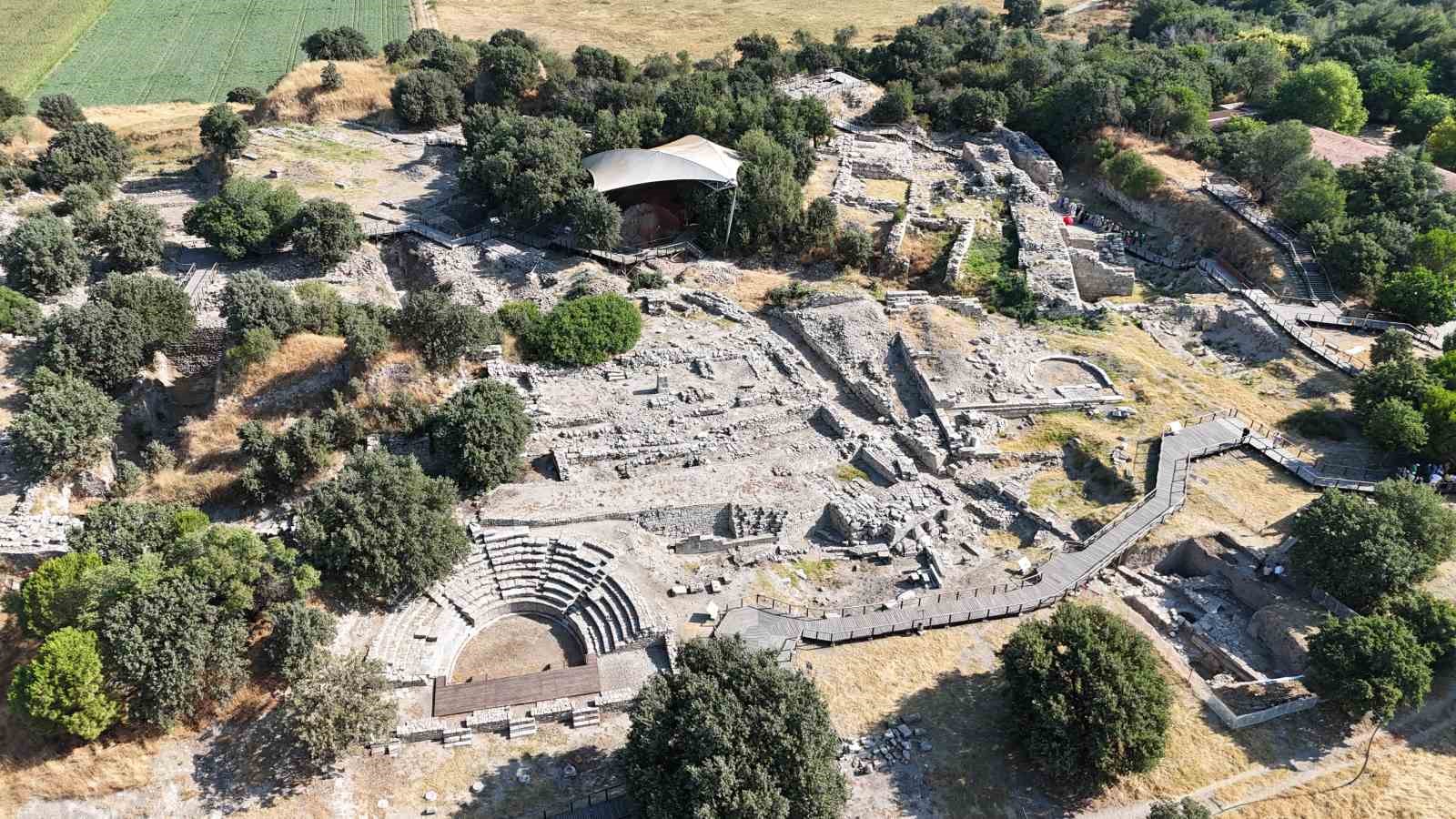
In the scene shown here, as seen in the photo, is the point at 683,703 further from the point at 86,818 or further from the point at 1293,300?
the point at 1293,300

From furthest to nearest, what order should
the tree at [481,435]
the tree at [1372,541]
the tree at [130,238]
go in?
the tree at [130,238] < the tree at [481,435] < the tree at [1372,541]

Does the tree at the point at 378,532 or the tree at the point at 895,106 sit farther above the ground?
the tree at the point at 895,106

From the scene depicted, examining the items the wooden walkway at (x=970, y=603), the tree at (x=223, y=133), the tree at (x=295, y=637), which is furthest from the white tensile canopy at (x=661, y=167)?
the tree at (x=295, y=637)

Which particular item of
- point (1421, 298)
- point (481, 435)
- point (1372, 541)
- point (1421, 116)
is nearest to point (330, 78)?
point (481, 435)

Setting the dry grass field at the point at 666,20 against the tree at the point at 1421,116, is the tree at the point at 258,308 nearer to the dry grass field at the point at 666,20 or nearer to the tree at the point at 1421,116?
the dry grass field at the point at 666,20

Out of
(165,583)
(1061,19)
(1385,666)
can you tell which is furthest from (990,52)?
(165,583)

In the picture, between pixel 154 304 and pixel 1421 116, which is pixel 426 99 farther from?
pixel 1421 116

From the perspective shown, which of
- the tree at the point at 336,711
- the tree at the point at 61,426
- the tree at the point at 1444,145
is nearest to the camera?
the tree at the point at 336,711
